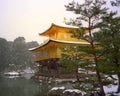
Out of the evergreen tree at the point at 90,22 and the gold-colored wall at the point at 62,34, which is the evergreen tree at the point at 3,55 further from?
the evergreen tree at the point at 90,22

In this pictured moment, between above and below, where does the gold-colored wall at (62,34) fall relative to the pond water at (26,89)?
above

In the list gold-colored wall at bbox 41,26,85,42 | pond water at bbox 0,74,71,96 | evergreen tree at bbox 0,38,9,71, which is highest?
gold-colored wall at bbox 41,26,85,42

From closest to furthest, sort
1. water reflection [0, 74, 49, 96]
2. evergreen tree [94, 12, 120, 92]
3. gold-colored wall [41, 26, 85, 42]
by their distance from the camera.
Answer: evergreen tree [94, 12, 120, 92] → water reflection [0, 74, 49, 96] → gold-colored wall [41, 26, 85, 42]

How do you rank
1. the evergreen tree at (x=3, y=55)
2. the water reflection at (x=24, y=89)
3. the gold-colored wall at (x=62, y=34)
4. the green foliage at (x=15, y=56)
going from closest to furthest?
the water reflection at (x=24, y=89) → the gold-colored wall at (x=62, y=34) → the evergreen tree at (x=3, y=55) → the green foliage at (x=15, y=56)

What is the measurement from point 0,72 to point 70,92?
4165 cm

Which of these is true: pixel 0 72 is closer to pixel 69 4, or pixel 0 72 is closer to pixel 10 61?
pixel 10 61

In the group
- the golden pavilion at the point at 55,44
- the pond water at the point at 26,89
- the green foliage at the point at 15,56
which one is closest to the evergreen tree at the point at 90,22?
the pond water at the point at 26,89

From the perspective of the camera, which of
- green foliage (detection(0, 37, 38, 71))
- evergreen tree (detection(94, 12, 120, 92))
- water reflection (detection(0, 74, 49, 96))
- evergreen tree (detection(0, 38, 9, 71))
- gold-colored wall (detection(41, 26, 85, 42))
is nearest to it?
evergreen tree (detection(94, 12, 120, 92))


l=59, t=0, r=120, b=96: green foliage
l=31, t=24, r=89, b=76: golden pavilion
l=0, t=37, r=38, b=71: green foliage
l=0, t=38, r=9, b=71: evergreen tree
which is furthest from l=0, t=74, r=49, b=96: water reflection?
l=0, t=37, r=38, b=71: green foliage

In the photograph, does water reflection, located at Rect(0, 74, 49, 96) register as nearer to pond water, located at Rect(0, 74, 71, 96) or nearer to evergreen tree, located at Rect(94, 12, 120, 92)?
pond water, located at Rect(0, 74, 71, 96)

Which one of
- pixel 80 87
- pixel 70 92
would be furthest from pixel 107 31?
pixel 70 92

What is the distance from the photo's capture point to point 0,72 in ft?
168

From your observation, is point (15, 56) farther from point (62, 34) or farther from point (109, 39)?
point (109, 39)

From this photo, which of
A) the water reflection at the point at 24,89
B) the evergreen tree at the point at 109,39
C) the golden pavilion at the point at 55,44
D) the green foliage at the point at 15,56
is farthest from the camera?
the green foliage at the point at 15,56
